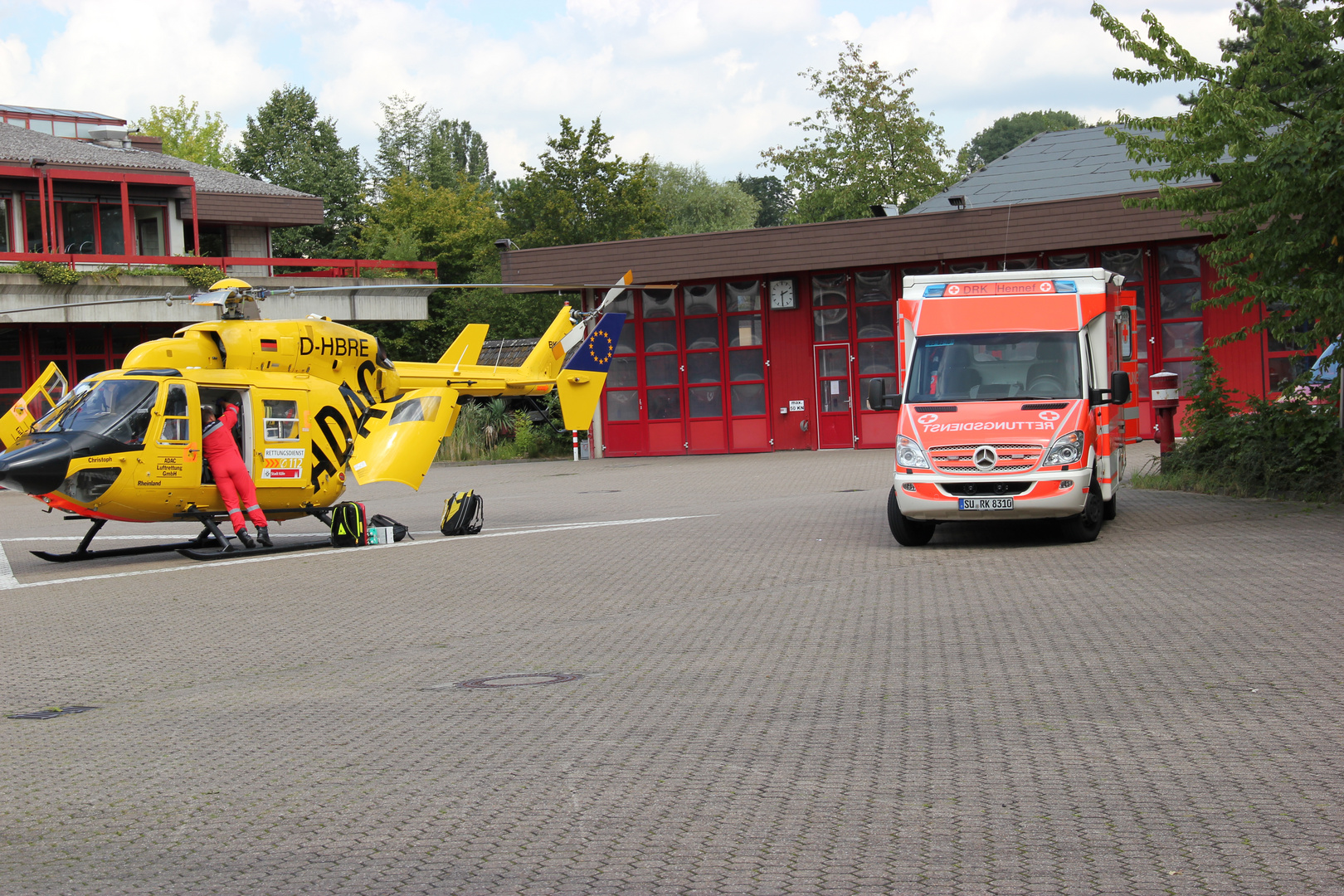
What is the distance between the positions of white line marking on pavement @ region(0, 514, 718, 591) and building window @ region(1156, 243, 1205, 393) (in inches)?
527

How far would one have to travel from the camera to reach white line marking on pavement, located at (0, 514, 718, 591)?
13.4 m

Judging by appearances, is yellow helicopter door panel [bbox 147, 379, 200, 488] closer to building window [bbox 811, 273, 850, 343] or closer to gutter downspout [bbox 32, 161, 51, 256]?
building window [bbox 811, 273, 850, 343]

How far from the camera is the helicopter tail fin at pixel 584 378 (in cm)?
1958

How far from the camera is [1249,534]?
41.0ft

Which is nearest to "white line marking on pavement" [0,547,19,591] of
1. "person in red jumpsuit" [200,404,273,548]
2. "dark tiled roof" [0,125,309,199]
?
"person in red jumpsuit" [200,404,273,548]

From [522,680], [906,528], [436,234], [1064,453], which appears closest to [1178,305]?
[1064,453]

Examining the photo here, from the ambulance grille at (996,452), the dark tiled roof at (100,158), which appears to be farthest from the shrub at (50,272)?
the ambulance grille at (996,452)

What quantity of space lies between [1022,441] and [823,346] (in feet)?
52.7

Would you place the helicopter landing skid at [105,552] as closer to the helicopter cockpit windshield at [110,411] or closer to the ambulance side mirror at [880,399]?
the helicopter cockpit windshield at [110,411]

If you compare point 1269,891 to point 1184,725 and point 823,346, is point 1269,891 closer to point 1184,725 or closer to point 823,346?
point 1184,725

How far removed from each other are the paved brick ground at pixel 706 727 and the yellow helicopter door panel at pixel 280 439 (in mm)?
2735

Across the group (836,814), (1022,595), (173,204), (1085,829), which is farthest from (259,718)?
(173,204)

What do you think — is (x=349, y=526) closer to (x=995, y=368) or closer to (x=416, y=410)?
(x=416, y=410)

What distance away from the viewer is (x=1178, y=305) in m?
25.8
